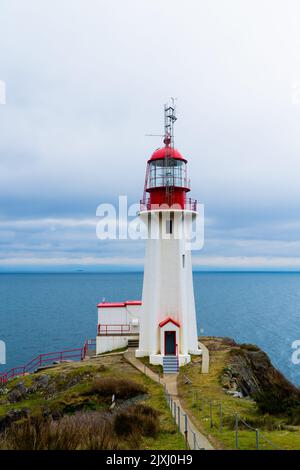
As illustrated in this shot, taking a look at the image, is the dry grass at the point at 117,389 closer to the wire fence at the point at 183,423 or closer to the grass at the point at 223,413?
the wire fence at the point at 183,423

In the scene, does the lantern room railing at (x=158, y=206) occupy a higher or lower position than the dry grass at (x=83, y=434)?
higher

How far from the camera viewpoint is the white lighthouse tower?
24062 millimetres

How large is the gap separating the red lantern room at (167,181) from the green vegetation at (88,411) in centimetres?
1030

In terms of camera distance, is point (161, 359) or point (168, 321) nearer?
point (161, 359)

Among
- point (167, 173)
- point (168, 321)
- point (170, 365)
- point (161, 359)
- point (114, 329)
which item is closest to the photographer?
point (170, 365)

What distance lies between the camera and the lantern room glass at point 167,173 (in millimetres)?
24812

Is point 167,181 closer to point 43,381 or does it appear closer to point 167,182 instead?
point 167,182

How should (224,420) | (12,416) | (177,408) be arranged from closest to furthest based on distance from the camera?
(224,420) < (177,408) < (12,416)

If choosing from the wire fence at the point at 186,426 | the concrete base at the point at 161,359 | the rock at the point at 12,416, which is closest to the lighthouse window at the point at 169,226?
the concrete base at the point at 161,359

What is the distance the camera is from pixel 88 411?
631 inches

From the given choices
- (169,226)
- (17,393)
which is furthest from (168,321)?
(17,393)

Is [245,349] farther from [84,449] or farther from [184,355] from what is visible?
[84,449]

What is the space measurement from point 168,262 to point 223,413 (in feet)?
37.7
